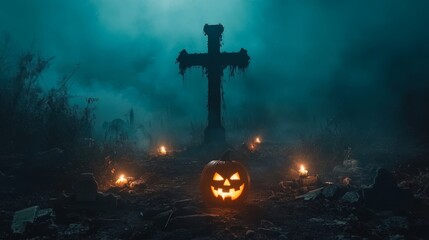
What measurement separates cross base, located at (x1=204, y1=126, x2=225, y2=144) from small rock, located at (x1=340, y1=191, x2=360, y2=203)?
761 cm

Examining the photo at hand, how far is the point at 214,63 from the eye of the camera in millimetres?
13789

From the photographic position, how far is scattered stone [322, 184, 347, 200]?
20.7ft

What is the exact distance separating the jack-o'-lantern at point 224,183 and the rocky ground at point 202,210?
0.85ft

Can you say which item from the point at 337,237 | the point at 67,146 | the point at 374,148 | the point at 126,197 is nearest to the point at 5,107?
the point at 67,146

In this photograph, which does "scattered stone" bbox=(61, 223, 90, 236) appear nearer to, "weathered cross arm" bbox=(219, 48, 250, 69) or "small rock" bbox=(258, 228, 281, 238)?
"small rock" bbox=(258, 228, 281, 238)

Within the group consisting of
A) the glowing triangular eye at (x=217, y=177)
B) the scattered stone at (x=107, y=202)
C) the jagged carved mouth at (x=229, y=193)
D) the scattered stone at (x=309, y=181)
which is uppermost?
the glowing triangular eye at (x=217, y=177)

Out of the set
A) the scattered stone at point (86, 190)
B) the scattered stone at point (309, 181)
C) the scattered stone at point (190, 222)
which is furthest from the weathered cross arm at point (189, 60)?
the scattered stone at point (190, 222)

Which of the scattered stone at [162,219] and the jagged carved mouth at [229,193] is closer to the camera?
the scattered stone at [162,219]

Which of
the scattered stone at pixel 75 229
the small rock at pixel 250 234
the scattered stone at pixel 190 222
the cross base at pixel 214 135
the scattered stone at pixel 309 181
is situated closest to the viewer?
the small rock at pixel 250 234

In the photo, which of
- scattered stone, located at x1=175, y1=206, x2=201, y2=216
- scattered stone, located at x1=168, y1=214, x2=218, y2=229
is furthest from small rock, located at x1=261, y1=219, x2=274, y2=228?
scattered stone, located at x1=175, y1=206, x2=201, y2=216

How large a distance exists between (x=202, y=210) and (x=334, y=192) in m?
2.55

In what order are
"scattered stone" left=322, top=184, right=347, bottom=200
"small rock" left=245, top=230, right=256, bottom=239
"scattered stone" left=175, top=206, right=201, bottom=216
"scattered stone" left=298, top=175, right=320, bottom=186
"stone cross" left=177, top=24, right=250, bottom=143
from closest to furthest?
"small rock" left=245, top=230, right=256, bottom=239 < "scattered stone" left=175, top=206, right=201, bottom=216 < "scattered stone" left=322, top=184, right=347, bottom=200 < "scattered stone" left=298, top=175, right=320, bottom=186 < "stone cross" left=177, top=24, right=250, bottom=143

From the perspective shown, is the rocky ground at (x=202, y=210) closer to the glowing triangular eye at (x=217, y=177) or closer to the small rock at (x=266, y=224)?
the small rock at (x=266, y=224)

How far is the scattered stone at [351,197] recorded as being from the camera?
19.6 feet
